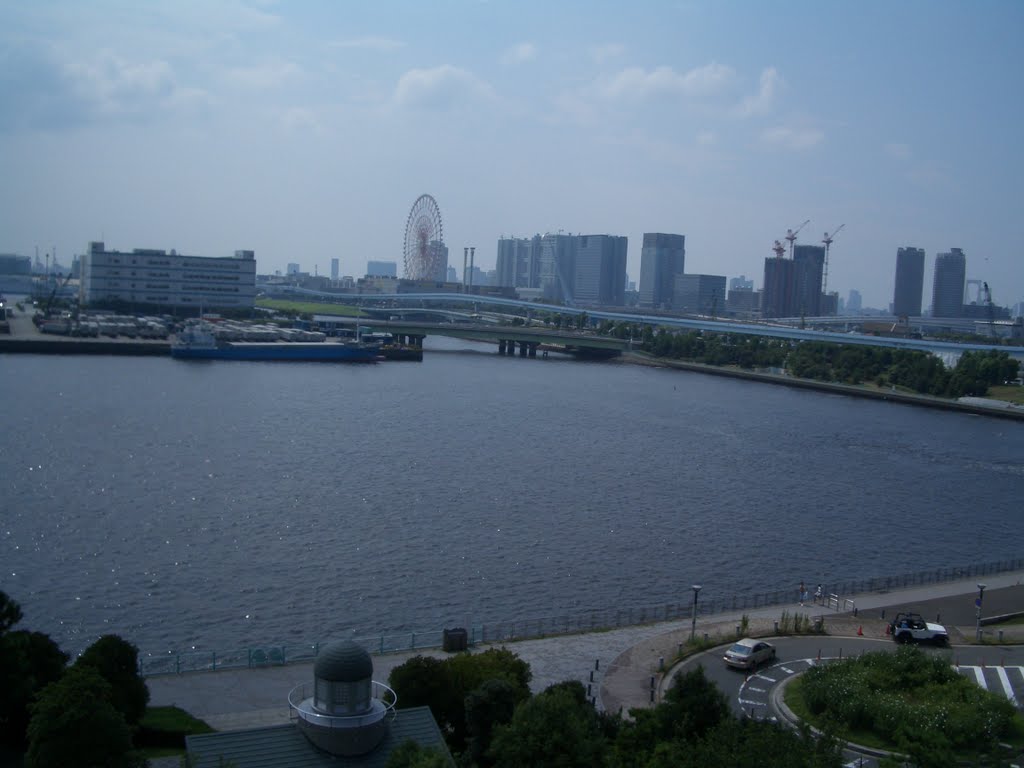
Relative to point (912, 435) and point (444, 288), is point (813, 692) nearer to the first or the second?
point (912, 435)

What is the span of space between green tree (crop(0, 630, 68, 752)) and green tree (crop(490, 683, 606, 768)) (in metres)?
1.43

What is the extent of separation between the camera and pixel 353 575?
6488 mm

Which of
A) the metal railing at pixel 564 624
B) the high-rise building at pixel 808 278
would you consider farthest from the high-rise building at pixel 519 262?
the metal railing at pixel 564 624

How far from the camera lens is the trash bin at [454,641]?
184 inches

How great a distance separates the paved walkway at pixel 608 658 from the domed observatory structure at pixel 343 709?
3.03ft

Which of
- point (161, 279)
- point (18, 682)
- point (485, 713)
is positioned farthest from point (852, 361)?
point (18, 682)

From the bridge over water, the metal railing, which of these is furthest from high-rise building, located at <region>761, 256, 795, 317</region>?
the metal railing

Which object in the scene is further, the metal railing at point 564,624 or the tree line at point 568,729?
the metal railing at point 564,624

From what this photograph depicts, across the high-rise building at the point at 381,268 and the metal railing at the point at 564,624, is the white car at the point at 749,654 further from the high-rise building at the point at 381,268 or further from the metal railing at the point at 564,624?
the high-rise building at the point at 381,268

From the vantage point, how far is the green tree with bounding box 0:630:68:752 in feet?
10.6

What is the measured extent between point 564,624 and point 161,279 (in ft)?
90.0

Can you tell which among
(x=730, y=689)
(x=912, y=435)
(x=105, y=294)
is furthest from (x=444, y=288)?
(x=730, y=689)

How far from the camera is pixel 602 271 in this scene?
67938 mm

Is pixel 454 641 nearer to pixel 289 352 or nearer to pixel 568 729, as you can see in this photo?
pixel 568 729
